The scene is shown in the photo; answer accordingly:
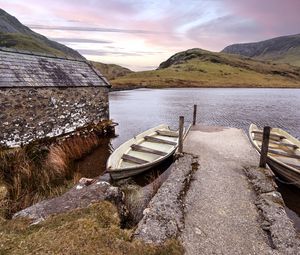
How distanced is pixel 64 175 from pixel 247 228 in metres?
8.18

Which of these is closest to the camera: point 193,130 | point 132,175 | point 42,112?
point 132,175

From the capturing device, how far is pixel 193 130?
17.4 m

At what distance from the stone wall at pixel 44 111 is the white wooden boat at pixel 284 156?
35.9 feet

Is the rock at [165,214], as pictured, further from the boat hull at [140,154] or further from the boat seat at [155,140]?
the boat seat at [155,140]

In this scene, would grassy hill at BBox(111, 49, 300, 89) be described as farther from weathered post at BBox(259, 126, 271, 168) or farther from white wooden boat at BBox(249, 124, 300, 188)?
weathered post at BBox(259, 126, 271, 168)

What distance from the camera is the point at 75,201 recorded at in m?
6.43

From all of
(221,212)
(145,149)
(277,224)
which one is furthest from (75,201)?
(145,149)

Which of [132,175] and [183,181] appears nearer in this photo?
[183,181]

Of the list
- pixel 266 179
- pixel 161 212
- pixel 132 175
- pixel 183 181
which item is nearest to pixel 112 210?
pixel 161 212

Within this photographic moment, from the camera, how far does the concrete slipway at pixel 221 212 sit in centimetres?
535

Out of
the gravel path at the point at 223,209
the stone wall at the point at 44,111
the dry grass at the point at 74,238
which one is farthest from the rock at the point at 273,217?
the stone wall at the point at 44,111

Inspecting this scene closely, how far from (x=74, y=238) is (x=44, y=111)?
403 inches

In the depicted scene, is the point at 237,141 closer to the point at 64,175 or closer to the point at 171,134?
the point at 171,134

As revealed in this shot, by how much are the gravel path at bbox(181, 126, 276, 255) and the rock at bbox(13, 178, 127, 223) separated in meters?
2.08
